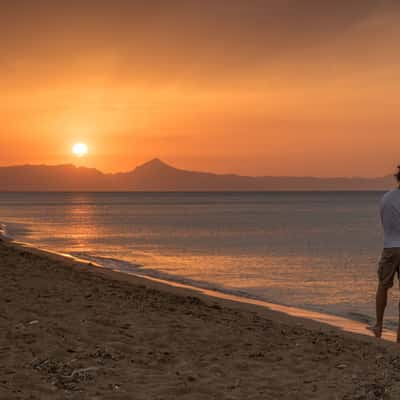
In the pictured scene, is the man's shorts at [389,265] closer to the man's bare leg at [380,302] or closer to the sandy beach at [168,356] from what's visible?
the man's bare leg at [380,302]

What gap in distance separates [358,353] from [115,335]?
3173 millimetres

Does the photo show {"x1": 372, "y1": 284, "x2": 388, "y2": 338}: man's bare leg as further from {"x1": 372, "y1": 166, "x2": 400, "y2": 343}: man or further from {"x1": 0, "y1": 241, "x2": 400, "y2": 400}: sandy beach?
{"x1": 0, "y1": 241, "x2": 400, "y2": 400}: sandy beach

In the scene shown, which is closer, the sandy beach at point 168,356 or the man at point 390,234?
the sandy beach at point 168,356

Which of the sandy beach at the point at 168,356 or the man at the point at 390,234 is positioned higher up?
the man at the point at 390,234

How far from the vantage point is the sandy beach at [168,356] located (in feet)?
18.3

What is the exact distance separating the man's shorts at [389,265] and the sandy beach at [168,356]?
92 cm

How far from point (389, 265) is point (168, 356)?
3471 millimetres

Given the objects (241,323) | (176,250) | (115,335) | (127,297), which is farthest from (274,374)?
(176,250)

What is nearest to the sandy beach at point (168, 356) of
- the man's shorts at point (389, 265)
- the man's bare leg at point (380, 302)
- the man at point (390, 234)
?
the man's bare leg at point (380, 302)

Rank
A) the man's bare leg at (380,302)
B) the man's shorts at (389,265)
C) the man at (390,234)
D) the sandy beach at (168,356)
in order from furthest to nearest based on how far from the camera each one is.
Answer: the man's bare leg at (380,302)
the man's shorts at (389,265)
the man at (390,234)
the sandy beach at (168,356)

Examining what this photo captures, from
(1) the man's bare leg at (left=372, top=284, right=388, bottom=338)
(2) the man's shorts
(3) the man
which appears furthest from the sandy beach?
(3) the man

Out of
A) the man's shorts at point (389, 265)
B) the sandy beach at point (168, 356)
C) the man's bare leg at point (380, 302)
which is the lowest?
the sandy beach at point (168, 356)

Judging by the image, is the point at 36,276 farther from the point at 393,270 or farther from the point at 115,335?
the point at 393,270

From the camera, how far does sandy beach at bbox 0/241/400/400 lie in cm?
559
